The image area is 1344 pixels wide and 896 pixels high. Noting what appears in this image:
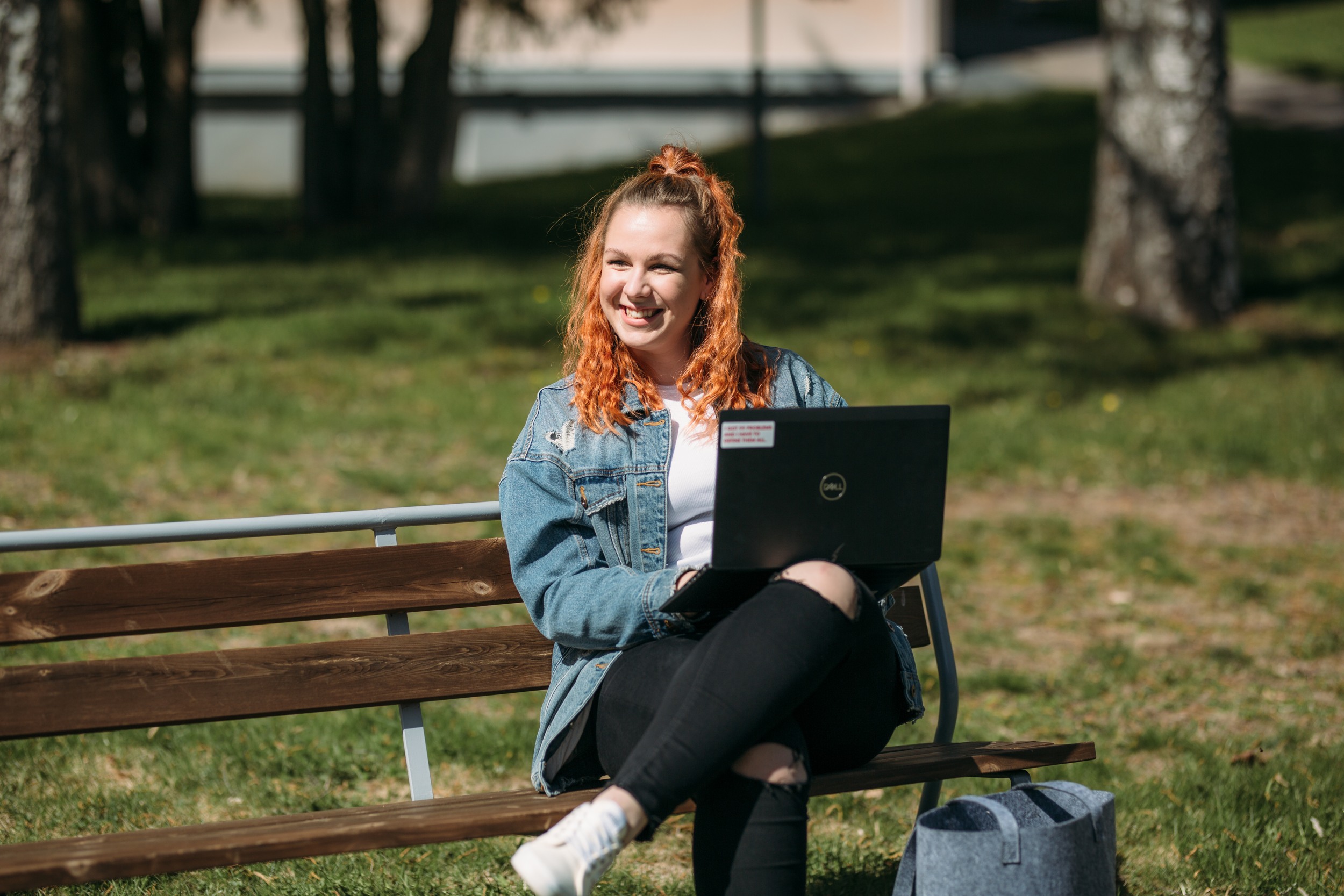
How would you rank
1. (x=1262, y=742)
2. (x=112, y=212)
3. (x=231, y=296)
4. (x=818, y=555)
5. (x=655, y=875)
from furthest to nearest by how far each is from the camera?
(x=112, y=212) < (x=231, y=296) < (x=1262, y=742) < (x=655, y=875) < (x=818, y=555)

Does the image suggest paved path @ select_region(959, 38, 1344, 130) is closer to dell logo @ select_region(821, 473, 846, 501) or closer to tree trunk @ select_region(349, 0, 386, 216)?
tree trunk @ select_region(349, 0, 386, 216)

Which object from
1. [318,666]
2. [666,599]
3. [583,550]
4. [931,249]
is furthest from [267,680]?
[931,249]

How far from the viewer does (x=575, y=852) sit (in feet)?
7.65

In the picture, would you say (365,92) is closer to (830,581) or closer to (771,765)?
(830,581)

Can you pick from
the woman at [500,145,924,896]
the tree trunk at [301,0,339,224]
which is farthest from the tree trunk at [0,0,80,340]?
the woman at [500,145,924,896]

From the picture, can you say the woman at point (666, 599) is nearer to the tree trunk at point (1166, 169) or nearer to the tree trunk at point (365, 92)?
the tree trunk at point (1166, 169)

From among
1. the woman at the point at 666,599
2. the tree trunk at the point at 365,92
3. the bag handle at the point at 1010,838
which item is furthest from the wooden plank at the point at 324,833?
the tree trunk at the point at 365,92

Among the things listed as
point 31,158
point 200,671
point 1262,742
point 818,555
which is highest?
point 31,158

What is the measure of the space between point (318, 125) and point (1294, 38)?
67.8 ft

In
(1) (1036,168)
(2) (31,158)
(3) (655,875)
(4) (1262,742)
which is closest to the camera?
(3) (655,875)

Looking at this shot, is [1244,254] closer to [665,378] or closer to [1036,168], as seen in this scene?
[1036,168]

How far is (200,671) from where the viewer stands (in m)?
2.84

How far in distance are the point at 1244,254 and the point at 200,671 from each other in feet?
32.3

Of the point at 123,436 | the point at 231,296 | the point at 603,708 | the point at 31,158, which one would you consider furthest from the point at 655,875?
the point at 231,296
